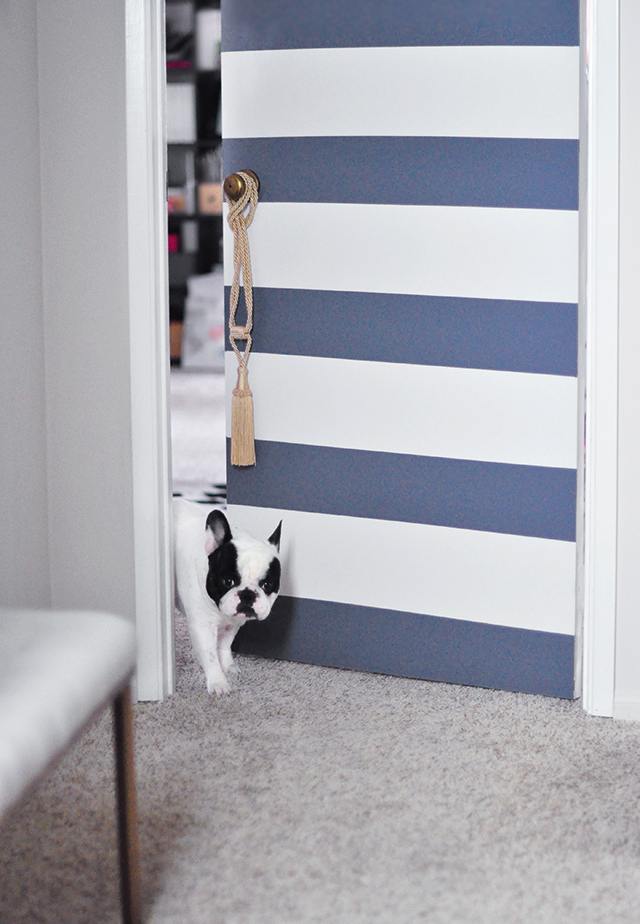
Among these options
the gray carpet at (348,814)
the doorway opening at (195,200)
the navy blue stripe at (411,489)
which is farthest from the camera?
the doorway opening at (195,200)

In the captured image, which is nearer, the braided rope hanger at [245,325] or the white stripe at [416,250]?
the white stripe at [416,250]

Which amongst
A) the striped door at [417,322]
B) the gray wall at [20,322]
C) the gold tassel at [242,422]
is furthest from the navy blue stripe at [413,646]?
the gray wall at [20,322]

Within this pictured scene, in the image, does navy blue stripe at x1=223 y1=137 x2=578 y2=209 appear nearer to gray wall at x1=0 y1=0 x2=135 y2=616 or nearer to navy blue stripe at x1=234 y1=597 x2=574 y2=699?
gray wall at x1=0 y1=0 x2=135 y2=616

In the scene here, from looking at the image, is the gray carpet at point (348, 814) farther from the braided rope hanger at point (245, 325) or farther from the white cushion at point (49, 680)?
the braided rope hanger at point (245, 325)

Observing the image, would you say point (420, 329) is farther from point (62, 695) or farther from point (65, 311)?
point (62, 695)

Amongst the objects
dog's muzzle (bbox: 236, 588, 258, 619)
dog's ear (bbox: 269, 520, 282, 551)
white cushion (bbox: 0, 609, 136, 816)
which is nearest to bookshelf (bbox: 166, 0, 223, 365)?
dog's ear (bbox: 269, 520, 282, 551)

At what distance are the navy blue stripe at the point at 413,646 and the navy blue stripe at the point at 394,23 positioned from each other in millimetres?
1378

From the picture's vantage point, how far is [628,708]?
236cm

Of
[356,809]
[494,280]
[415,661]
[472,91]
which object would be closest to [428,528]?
[415,661]

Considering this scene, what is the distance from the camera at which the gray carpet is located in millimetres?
1625

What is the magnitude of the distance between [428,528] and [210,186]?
508 centimetres

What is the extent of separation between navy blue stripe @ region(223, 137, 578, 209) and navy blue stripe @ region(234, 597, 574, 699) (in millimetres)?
1023

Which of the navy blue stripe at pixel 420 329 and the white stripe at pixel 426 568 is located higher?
the navy blue stripe at pixel 420 329

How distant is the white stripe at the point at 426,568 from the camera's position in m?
2.45
